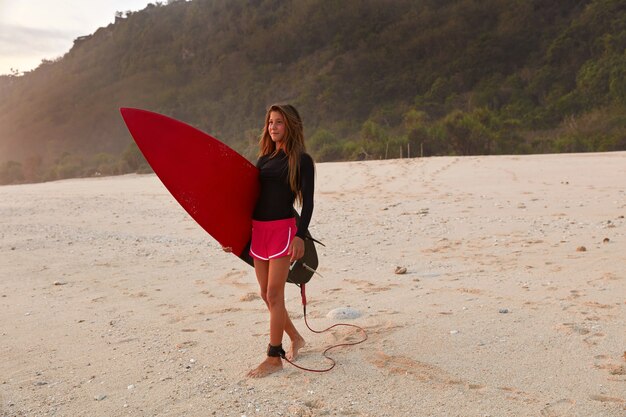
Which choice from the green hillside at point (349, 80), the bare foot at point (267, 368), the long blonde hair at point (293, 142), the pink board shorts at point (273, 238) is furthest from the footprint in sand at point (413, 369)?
the green hillside at point (349, 80)

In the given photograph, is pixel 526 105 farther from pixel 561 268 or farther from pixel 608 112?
pixel 561 268

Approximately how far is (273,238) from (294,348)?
0.67m

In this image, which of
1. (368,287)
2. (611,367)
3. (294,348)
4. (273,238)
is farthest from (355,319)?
(611,367)

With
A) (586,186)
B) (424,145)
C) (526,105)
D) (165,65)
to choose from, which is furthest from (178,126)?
(165,65)

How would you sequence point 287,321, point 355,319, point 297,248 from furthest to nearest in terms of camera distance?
point 355,319 → point 287,321 → point 297,248

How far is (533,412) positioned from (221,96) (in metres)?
47.4

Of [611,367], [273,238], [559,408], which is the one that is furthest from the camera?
[273,238]

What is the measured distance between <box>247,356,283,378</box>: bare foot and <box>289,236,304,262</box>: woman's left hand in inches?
22.0

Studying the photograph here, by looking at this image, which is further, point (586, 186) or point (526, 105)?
point (526, 105)

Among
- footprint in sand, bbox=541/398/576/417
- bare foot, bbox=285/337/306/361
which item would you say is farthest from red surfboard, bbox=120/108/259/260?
footprint in sand, bbox=541/398/576/417

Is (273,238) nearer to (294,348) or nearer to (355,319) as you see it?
(294,348)

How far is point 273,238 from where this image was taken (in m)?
3.42

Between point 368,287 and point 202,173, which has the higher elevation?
point 202,173

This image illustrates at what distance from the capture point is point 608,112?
88.1 ft
